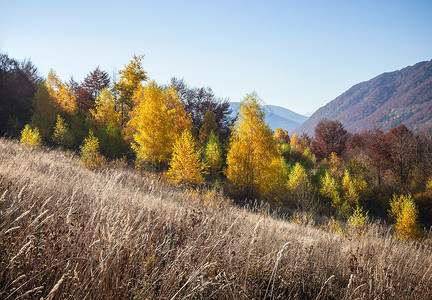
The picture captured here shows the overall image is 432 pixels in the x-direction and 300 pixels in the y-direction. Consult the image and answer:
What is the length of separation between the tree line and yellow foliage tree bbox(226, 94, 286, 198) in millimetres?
90

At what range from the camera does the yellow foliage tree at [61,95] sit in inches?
1176

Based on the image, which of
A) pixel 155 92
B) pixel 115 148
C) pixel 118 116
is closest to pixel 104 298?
pixel 155 92

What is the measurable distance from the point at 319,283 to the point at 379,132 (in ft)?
134

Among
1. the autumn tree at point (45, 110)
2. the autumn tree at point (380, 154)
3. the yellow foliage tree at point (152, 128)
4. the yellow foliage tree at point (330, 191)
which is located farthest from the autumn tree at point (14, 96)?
the autumn tree at point (380, 154)

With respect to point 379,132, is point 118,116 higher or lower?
lower

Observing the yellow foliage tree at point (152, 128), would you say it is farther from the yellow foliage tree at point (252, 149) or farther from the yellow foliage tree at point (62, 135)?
the yellow foliage tree at point (62, 135)

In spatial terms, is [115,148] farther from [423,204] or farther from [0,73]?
[423,204]

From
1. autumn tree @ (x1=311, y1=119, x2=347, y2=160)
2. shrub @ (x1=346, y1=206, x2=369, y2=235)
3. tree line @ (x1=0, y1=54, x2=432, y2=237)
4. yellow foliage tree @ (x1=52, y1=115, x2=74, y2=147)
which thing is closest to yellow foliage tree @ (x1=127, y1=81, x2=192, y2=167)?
tree line @ (x1=0, y1=54, x2=432, y2=237)

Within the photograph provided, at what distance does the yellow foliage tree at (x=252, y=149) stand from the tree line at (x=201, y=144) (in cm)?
9

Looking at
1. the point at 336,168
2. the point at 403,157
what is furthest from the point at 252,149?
the point at 336,168

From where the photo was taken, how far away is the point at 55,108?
96.5 ft

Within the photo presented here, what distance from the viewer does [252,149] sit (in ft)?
62.3

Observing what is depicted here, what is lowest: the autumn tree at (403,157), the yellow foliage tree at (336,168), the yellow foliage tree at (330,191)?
the yellow foliage tree at (330,191)

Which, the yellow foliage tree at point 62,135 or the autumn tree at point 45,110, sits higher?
the autumn tree at point 45,110
